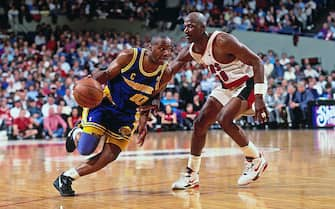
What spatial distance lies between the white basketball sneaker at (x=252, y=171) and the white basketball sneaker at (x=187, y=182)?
437mm

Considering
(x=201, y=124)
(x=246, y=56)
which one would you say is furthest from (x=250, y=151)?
(x=246, y=56)

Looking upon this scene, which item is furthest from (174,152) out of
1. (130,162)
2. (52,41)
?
(52,41)

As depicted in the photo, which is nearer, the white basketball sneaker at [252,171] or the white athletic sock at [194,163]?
the white basketball sneaker at [252,171]

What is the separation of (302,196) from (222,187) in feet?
3.24

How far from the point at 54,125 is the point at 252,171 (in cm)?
1013

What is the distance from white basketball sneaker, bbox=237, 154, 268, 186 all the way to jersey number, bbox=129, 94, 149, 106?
4.12 ft

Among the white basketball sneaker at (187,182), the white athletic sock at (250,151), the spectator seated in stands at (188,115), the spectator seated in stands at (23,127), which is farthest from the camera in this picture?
the spectator seated in stands at (188,115)

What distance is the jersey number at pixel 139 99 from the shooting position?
6.26m

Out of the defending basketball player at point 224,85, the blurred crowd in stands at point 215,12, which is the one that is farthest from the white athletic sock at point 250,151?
the blurred crowd in stands at point 215,12

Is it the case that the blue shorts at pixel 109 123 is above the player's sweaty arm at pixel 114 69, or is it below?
below

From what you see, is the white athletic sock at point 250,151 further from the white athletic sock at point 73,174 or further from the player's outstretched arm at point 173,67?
the white athletic sock at point 73,174

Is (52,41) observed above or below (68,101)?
above

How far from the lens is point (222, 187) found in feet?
20.5

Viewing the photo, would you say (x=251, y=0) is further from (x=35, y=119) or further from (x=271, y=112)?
(x=35, y=119)
